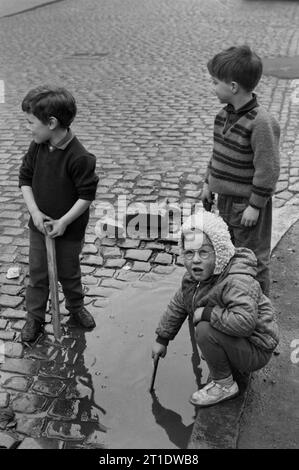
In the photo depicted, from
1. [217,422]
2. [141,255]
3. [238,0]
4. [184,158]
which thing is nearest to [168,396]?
[217,422]

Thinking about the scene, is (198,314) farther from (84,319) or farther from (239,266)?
(84,319)

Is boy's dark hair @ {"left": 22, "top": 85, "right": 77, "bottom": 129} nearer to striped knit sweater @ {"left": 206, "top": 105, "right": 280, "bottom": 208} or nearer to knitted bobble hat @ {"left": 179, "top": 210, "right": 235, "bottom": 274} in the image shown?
striped knit sweater @ {"left": 206, "top": 105, "right": 280, "bottom": 208}

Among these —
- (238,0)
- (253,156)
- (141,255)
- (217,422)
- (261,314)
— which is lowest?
(238,0)

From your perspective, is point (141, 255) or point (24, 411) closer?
point (24, 411)

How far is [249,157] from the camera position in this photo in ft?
12.2

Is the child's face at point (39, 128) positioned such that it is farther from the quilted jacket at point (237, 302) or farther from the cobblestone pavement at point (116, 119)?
the cobblestone pavement at point (116, 119)

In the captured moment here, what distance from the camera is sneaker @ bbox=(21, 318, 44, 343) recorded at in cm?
409

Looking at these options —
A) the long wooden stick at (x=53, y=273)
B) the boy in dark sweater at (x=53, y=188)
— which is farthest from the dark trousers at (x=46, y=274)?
the long wooden stick at (x=53, y=273)

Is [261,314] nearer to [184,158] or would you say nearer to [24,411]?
[24,411]

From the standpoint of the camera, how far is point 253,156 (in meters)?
3.72

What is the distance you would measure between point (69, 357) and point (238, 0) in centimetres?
1844

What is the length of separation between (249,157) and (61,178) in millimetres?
1156

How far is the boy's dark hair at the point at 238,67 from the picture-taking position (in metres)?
3.60

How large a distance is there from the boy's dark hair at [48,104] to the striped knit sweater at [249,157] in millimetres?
945
